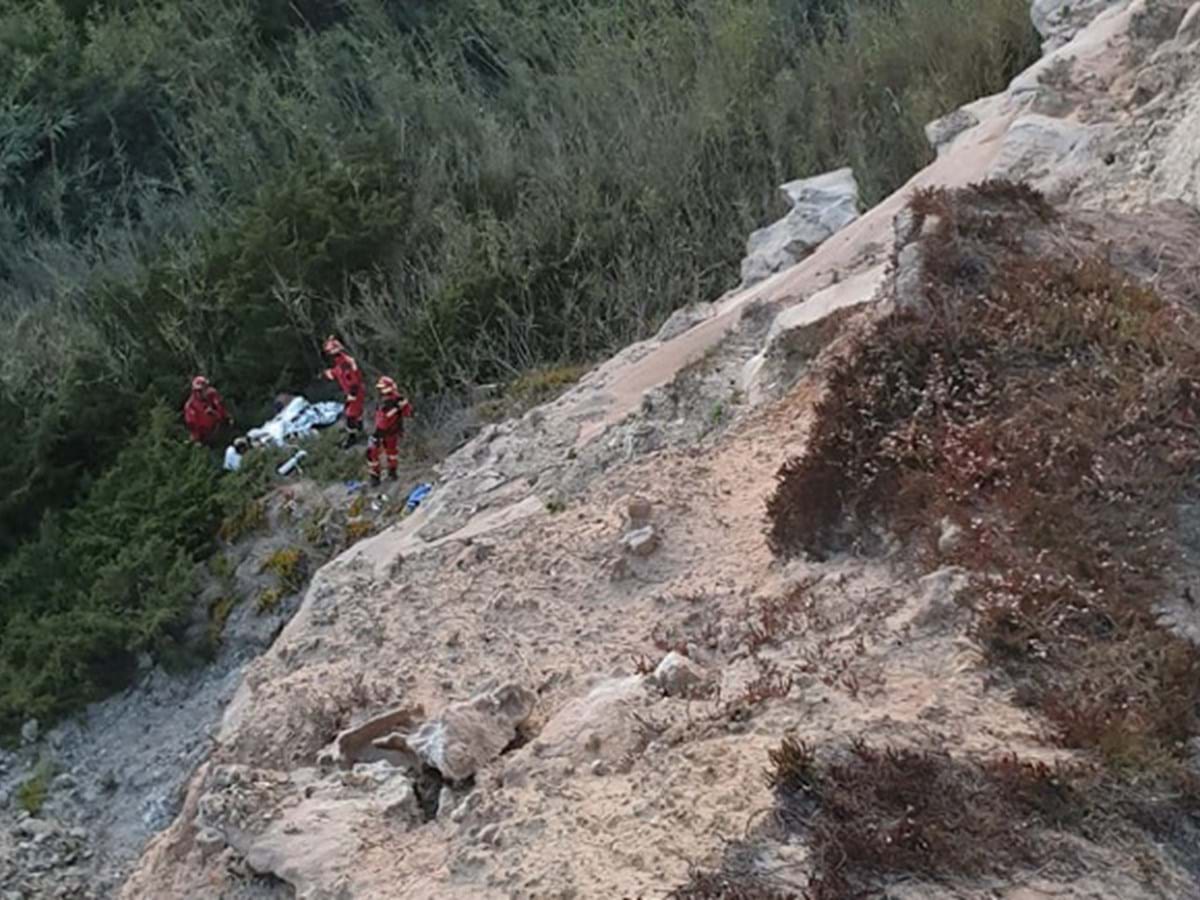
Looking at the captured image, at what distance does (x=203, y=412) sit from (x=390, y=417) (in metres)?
2.67

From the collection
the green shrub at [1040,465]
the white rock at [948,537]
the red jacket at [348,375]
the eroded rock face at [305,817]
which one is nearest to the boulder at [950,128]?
the green shrub at [1040,465]

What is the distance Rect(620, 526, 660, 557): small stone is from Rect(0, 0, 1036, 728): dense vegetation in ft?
19.4

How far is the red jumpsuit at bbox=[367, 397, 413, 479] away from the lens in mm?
10595

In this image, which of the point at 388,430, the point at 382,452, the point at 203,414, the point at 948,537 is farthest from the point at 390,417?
the point at 948,537

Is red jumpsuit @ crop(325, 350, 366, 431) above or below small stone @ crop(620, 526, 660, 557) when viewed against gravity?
below

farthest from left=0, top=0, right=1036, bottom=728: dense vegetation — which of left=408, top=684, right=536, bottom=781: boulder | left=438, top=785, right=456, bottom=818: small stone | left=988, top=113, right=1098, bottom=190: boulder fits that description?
left=438, top=785, right=456, bottom=818: small stone

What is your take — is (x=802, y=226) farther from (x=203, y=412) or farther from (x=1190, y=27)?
(x=203, y=412)

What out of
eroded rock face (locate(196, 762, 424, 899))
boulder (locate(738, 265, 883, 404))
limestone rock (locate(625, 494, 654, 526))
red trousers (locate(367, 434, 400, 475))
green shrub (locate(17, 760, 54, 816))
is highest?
eroded rock face (locate(196, 762, 424, 899))

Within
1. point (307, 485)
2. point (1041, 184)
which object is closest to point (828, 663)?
point (1041, 184)

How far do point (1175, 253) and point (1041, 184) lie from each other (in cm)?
139

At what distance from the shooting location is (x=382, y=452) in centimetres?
1146

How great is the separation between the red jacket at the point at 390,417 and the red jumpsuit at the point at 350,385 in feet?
2.46

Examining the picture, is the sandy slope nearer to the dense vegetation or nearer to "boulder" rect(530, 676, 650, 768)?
"boulder" rect(530, 676, 650, 768)

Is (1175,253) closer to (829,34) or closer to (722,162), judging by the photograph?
(722,162)
